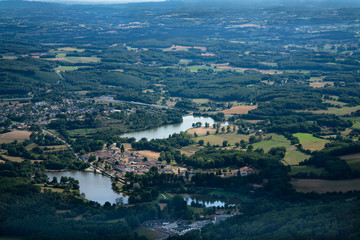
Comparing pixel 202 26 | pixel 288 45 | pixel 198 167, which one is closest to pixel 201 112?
pixel 198 167

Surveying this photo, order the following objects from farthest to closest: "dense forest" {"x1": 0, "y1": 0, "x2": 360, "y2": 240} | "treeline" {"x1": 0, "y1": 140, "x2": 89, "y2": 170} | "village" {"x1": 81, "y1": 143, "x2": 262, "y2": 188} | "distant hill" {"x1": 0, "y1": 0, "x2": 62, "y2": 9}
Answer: "distant hill" {"x1": 0, "y1": 0, "x2": 62, "y2": 9} → "treeline" {"x1": 0, "y1": 140, "x2": 89, "y2": 170} → "village" {"x1": 81, "y1": 143, "x2": 262, "y2": 188} → "dense forest" {"x1": 0, "y1": 0, "x2": 360, "y2": 240}

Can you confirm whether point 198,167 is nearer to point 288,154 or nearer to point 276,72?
Answer: point 288,154

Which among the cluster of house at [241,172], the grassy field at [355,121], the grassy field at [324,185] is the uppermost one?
the grassy field at [324,185]

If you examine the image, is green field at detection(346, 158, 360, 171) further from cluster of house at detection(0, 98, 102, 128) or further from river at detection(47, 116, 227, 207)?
cluster of house at detection(0, 98, 102, 128)

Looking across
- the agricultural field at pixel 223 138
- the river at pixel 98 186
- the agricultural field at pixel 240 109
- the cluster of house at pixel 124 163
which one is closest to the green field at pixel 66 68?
the agricultural field at pixel 240 109

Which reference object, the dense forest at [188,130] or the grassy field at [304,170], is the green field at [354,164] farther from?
the grassy field at [304,170]

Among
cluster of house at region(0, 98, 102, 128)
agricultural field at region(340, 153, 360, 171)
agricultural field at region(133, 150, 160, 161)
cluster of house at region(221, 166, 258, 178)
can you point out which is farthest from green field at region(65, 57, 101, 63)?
agricultural field at region(340, 153, 360, 171)
